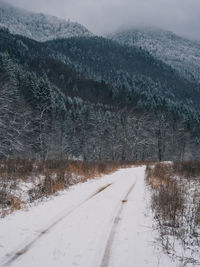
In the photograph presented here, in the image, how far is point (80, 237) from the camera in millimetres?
4312

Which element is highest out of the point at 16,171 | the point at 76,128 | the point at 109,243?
the point at 76,128

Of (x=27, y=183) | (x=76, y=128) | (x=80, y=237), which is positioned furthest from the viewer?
(x=76, y=128)

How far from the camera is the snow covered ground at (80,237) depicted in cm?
342

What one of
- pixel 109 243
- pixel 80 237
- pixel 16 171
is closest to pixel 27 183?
pixel 16 171

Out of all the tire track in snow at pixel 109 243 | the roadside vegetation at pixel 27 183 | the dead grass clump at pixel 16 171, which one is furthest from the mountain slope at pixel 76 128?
the tire track in snow at pixel 109 243

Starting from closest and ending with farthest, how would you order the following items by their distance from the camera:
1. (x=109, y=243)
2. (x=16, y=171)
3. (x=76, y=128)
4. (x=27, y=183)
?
(x=109, y=243) < (x=27, y=183) < (x=16, y=171) < (x=76, y=128)

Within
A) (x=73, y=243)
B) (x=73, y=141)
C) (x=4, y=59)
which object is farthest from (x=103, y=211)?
(x=73, y=141)

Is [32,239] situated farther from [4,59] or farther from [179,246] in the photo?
[4,59]

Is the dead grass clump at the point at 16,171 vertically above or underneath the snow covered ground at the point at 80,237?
above

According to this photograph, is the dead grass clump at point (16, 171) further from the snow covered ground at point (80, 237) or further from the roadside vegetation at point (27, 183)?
the snow covered ground at point (80, 237)

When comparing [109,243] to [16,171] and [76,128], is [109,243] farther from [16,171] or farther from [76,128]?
[76,128]

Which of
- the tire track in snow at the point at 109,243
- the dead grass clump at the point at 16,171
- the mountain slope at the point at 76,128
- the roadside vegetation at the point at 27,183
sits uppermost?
the mountain slope at the point at 76,128

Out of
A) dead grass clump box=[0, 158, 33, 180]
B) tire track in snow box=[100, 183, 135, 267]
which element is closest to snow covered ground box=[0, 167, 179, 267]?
tire track in snow box=[100, 183, 135, 267]

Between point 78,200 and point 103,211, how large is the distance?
1.67m
